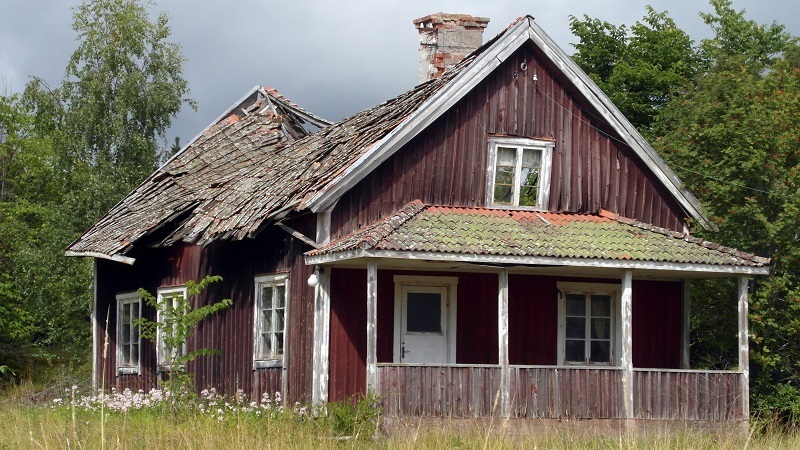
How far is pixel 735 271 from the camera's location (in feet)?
60.8

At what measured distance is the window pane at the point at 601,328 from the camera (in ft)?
67.8

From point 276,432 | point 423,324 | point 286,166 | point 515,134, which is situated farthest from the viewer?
point 286,166

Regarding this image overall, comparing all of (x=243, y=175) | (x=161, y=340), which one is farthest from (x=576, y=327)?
(x=161, y=340)

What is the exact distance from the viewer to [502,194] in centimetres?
2006

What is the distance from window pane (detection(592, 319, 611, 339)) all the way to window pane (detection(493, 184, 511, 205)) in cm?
254

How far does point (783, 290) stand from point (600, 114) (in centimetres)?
410

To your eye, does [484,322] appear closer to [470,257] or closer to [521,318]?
[521,318]

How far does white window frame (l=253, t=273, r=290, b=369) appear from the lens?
19.5 meters

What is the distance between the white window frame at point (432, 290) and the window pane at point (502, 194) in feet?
4.99

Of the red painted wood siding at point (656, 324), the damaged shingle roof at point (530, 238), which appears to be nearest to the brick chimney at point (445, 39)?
the damaged shingle roof at point (530, 238)

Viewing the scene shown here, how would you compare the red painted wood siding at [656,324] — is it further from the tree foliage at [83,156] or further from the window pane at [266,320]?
the tree foliage at [83,156]

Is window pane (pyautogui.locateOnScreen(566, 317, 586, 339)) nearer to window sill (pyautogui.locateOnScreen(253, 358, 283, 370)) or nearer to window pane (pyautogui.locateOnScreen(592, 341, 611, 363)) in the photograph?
window pane (pyautogui.locateOnScreen(592, 341, 611, 363))

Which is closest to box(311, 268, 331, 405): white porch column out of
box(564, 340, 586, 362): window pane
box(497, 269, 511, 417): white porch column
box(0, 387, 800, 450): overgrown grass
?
box(0, 387, 800, 450): overgrown grass

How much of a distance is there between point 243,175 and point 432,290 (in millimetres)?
5321
